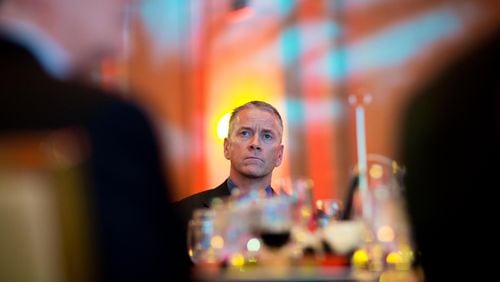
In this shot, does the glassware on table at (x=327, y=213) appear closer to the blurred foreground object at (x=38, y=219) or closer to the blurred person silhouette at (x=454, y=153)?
the blurred person silhouette at (x=454, y=153)

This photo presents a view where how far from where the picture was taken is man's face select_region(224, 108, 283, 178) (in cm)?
259

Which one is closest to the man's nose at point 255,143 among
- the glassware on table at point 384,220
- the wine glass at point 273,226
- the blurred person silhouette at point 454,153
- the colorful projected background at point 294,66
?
the glassware on table at point 384,220

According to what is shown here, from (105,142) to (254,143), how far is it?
6.30 ft

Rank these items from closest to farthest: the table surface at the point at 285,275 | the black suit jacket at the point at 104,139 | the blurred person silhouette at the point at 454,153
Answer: the black suit jacket at the point at 104,139 → the blurred person silhouette at the point at 454,153 → the table surface at the point at 285,275

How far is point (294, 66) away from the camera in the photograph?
3740 mm

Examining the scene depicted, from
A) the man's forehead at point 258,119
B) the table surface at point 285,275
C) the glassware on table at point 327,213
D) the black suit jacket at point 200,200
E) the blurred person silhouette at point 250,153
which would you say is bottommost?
the table surface at point 285,275

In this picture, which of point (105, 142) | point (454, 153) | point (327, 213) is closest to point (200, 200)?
point (327, 213)

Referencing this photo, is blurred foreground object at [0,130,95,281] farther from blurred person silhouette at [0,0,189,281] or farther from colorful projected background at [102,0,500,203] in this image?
colorful projected background at [102,0,500,203]

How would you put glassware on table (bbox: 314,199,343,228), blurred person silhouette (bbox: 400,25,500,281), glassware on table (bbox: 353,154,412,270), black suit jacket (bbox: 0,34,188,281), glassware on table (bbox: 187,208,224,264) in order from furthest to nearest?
glassware on table (bbox: 314,199,343,228), glassware on table (bbox: 353,154,412,270), glassware on table (bbox: 187,208,224,264), blurred person silhouette (bbox: 400,25,500,281), black suit jacket (bbox: 0,34,188,281)

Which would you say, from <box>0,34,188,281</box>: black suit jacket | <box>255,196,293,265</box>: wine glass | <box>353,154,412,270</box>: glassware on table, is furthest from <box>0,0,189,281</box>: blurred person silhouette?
<box>353,154,412,270</box>: glassware on table

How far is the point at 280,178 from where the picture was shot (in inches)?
145

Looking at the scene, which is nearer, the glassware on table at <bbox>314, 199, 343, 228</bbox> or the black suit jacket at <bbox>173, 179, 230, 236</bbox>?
the glassware on table at <bbox>314, 199, 343, 228</bbox>

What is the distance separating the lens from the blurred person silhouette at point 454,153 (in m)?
0.87

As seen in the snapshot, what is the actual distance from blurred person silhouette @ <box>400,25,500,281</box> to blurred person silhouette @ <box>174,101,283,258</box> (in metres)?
1.65
